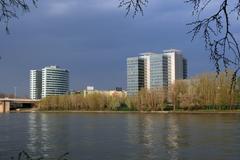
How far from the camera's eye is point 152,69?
17250 cm

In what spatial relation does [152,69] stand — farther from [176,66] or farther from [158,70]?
[176,66]

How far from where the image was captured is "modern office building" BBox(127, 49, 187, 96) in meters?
163

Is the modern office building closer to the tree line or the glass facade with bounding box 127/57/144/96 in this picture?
the glass facade with bounding box 127/57/144/96

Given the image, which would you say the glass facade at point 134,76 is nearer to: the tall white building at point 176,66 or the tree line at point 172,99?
the tall white building at point 176,66

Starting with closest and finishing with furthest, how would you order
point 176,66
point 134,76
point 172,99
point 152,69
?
point 172,99
point 176,66
point 134,76
point 152,69

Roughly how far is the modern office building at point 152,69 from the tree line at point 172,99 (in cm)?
1648

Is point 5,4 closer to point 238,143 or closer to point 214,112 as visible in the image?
point 238,143

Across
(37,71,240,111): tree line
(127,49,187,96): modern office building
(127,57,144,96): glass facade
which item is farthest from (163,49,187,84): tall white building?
(37,71,240,111): tree line

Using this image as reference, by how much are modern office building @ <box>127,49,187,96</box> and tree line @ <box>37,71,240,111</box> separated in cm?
1648

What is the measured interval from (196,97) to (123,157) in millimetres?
90125

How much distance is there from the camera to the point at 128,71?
560 feet

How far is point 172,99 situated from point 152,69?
5259cm

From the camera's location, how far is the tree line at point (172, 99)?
11038cm

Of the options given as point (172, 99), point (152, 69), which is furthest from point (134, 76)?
point (172, 99)
